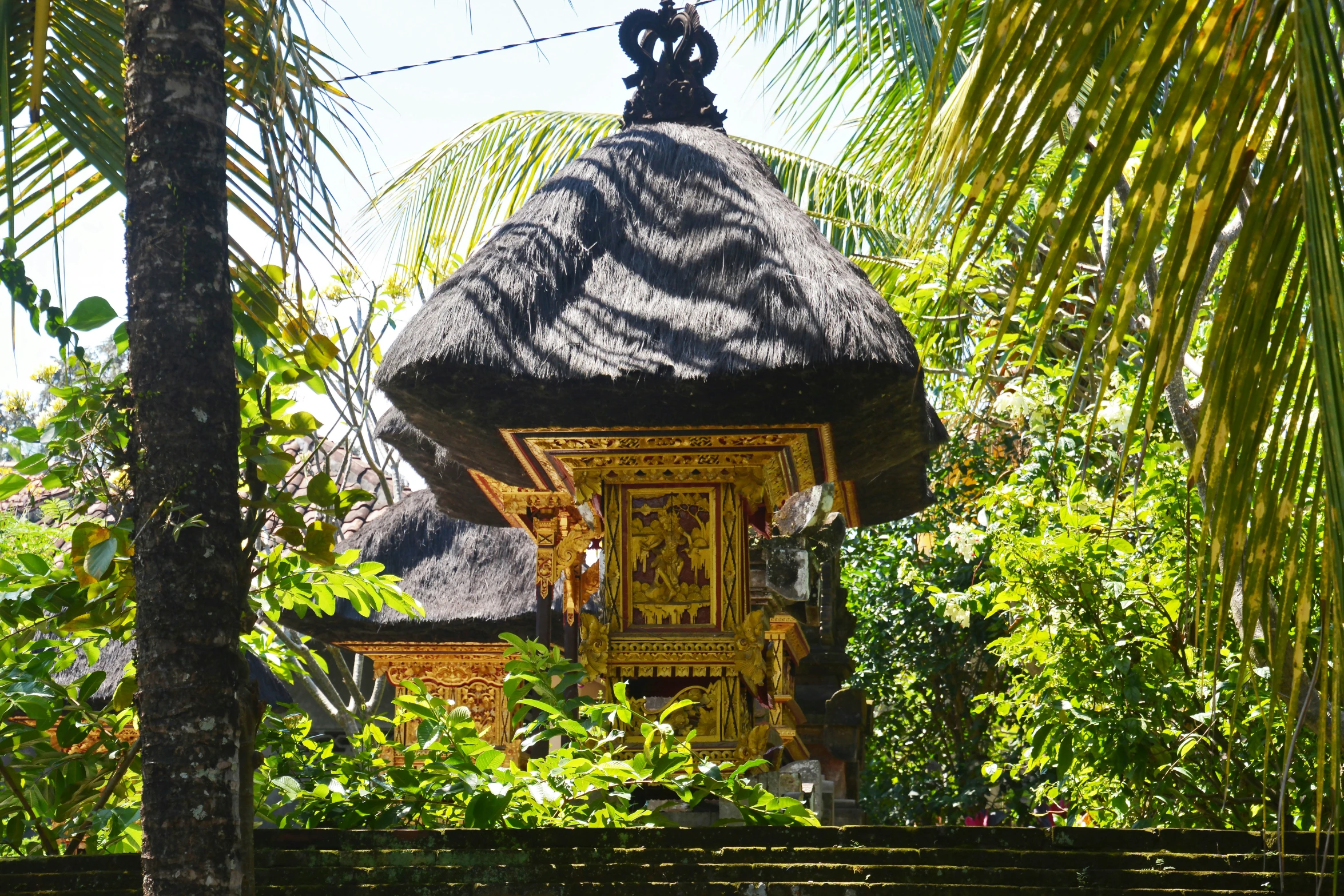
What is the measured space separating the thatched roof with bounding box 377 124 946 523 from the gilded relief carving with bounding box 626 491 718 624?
1.76 ft

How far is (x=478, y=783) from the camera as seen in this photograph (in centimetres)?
306

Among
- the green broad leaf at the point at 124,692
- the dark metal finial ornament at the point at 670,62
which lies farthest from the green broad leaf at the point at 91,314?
the dark metal finial ornament at the point at 670,62

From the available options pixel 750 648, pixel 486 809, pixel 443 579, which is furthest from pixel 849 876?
pixel 443 579

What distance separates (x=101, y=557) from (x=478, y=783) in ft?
3.47

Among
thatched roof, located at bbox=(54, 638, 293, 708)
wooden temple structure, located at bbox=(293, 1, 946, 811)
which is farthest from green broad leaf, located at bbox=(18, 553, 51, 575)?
thatched roof, located at bbox=(54, 638, 293, 708)

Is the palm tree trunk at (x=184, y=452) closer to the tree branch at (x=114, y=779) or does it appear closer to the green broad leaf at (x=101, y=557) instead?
the green broad leaf at (x=101, y=557)

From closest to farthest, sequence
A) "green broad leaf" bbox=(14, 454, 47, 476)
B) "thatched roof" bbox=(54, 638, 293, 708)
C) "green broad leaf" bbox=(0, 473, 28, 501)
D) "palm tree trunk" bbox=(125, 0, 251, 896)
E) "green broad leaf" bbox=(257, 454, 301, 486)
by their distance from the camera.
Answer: "palm tree trunk" bbox=(125, 0, 251, 896)
"green broad leaf" bbox=(257, 454, 301, 486)
"green broad leaf" bbox=(0, 473, 28, 501)
"green broad leaf" bbox=(14, 454, 47, 476)
"thatched roof" bbox=(54, 638, 293, 708)

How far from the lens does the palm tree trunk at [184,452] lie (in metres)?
2.23

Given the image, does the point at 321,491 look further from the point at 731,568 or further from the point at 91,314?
the point at 731,568

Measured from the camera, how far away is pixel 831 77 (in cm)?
879

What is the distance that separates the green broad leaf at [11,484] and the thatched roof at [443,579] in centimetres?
587

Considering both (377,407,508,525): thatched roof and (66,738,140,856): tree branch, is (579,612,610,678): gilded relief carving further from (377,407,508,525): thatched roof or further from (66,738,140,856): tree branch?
(66,738,140,856): tree branch

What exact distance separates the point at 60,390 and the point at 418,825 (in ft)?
4.91

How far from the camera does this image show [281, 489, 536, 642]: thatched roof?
9.25 meters
